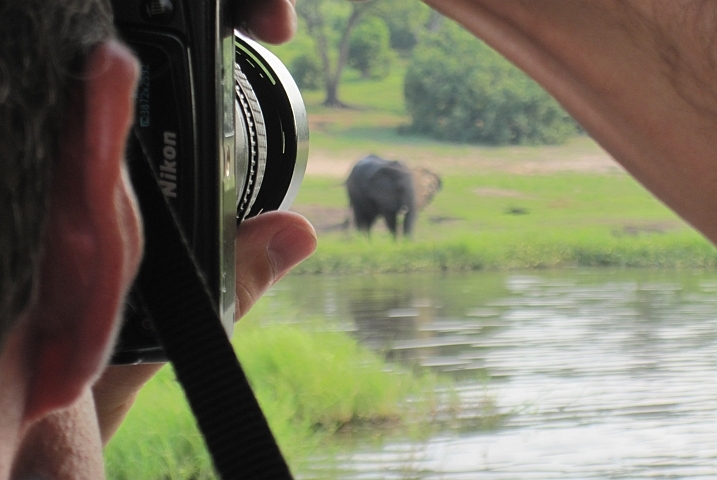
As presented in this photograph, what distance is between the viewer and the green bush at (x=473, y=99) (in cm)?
404

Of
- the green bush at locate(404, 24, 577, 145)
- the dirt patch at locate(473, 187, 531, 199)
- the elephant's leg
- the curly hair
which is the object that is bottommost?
the elephant's leg

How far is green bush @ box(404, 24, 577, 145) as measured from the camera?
4.04m

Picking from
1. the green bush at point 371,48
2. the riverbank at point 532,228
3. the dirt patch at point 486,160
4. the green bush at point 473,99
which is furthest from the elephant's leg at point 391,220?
the green bush at point 371,48

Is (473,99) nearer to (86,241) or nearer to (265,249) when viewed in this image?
(265,249)

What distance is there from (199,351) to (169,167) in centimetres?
13

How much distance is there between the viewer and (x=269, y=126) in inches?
17.2

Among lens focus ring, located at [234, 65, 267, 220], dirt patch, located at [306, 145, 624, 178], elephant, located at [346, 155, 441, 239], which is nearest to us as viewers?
lens focus ring, located at [234, 65, 267, 220]

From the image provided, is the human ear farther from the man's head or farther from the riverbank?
the riverbank

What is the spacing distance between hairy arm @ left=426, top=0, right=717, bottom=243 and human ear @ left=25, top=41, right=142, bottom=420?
0.18m

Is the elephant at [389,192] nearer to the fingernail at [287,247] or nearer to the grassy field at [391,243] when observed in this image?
the grassy field at [391,243]

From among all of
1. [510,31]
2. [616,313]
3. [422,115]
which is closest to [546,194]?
[422,115]

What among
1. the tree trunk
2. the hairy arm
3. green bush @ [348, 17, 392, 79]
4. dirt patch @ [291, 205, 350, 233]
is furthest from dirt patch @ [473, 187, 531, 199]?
the hairy arm

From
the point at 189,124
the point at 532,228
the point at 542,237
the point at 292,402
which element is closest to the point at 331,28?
the point at 532,228

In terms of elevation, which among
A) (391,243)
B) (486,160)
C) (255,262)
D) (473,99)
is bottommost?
(391,243)
